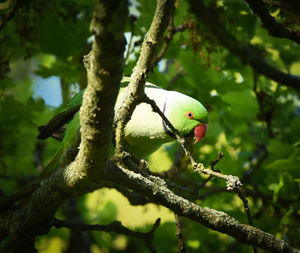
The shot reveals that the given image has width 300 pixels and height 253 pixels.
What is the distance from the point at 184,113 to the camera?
8.27 feet

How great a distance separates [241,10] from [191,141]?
103cm

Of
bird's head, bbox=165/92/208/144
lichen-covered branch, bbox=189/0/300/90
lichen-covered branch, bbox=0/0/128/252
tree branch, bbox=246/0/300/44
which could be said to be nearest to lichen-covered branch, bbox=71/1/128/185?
lichen-covered branch, bbox=0/0/128/252

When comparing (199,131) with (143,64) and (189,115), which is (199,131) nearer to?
(189,115)

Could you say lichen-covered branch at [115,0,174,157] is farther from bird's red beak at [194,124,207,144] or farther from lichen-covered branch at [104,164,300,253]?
bird's red beak at [194,124,207,144]

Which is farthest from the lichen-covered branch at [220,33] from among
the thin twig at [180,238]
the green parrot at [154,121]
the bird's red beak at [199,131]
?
the bird's red beak at [199,131]

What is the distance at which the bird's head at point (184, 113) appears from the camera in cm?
252

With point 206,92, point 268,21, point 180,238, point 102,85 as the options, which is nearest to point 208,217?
point 180,238

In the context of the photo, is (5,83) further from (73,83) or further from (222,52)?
(222,52)

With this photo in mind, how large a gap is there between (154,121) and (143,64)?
909mm

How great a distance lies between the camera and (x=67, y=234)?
4270 millimetres

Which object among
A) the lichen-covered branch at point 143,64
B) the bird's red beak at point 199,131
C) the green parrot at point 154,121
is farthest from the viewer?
Result: the bird's red beak at point 199,131

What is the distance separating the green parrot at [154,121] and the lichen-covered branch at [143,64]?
0.77 m

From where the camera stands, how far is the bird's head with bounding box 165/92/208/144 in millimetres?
2521

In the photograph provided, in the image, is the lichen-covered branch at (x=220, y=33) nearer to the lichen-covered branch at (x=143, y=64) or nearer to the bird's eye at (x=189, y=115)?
the lichen-covered branch at (x=143, y=64)
